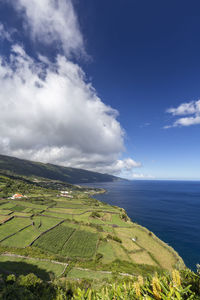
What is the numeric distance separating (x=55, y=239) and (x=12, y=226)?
24.6 meters

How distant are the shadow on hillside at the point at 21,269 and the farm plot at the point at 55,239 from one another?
1080 cm

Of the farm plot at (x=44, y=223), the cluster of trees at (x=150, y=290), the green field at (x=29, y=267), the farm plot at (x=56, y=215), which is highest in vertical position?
the cluster of trees at (x=150, y=290)

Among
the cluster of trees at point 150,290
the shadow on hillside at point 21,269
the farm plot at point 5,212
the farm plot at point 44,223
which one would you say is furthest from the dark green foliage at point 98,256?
the farm plot at point 5,212

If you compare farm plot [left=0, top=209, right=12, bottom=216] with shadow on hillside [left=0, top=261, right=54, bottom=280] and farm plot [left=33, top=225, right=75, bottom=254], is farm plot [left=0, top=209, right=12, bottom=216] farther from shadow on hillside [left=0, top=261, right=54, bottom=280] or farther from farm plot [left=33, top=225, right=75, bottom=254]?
shadow on hillside [left=0, top=261, right=54, bottom=280]

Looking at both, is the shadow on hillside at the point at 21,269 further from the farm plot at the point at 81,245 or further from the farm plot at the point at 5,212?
the farm plot at the point at 5,212

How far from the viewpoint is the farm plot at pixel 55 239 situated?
47500 millimetres

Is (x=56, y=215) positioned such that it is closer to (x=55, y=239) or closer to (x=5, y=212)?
(x=5, y=212)

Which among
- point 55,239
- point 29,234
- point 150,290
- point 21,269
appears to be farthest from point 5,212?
point 150,290

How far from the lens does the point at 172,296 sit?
6.96 m

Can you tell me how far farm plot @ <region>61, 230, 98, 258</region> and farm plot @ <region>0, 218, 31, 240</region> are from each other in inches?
997

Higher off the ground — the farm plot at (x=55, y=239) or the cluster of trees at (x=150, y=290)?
the cluster of trees at (x=150, y=290)

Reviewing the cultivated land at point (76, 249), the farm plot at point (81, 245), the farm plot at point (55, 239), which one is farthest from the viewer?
the farm plot at point (55, 239)

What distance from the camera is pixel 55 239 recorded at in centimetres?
5338

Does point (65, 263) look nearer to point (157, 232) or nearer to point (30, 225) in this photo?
point (30, 225)
